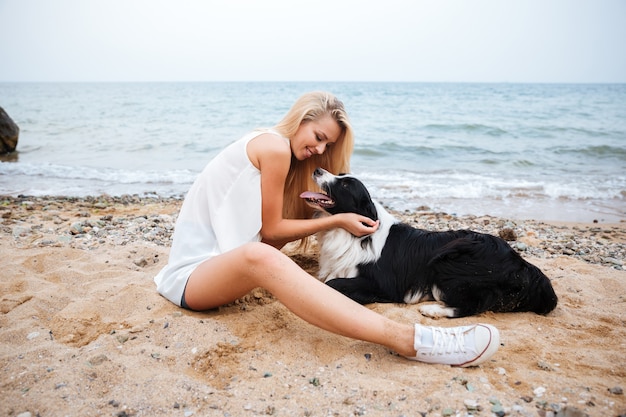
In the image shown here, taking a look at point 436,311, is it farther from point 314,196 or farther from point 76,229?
point 76,229

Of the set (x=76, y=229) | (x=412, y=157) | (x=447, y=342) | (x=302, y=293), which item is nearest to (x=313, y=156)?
(x=302, y=293)

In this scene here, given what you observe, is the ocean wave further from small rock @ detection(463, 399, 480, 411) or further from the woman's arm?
small rock @ detection(463, 399, 480, 411)

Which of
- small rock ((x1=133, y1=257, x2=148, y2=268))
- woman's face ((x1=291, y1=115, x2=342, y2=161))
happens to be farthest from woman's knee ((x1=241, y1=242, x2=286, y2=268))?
small rock ((x1=133, y1=257, x2=148, y2=268))

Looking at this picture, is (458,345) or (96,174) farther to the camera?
(96,174)

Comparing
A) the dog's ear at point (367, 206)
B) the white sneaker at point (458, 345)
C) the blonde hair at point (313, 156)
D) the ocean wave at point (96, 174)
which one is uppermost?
the blonde hair at point (313, 156)

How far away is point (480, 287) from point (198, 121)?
17045 millimetres

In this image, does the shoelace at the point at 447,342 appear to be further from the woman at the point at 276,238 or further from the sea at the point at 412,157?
the sea at the point at 412,157

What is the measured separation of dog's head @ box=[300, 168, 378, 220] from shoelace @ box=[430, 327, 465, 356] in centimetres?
128

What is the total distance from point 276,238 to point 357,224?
2.01ft

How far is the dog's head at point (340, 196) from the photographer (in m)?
3.35

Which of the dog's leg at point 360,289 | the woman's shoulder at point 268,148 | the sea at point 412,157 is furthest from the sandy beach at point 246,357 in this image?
the sea at point 412,157

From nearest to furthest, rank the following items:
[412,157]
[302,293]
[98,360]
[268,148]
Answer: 1. [98,360]
2. [302,293]
3. [268,148]
4. [412,157]

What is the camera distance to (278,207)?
10.3ft

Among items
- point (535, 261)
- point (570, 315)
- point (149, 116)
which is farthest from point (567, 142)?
point (149, 116)
